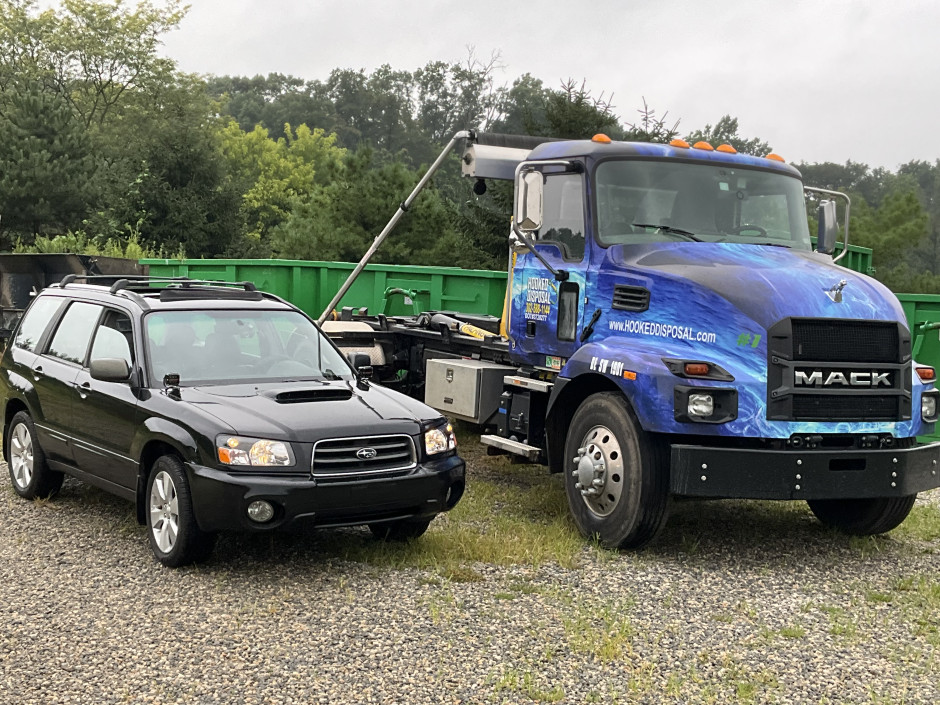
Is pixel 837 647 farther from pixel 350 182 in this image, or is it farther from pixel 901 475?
pixel 350 182

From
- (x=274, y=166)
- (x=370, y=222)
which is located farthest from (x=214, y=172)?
(x=274, y=166)

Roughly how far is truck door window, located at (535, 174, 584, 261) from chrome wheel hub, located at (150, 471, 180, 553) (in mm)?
3328

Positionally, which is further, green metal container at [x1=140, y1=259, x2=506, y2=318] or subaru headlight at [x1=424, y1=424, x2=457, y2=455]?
green metal container at [x1=140, y1=259, x2=506, y2=318]

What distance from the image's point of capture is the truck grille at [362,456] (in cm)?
667

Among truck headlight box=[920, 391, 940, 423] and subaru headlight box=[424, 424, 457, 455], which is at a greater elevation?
truck headlight box=[920, 391, 940, 423]

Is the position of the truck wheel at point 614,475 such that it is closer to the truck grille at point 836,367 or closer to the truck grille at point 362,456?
the truck grille at point 836,367

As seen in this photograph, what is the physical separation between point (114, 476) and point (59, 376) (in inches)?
49.0

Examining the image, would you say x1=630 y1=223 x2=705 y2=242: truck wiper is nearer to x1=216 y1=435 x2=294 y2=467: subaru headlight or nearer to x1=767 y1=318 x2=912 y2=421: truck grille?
x1=767 y1=318 x2=912 y2=421: truck grille

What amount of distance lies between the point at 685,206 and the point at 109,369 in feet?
13.6

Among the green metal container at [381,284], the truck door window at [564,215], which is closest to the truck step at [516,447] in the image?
the truck door window at [564,215]

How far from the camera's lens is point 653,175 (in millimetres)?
8297

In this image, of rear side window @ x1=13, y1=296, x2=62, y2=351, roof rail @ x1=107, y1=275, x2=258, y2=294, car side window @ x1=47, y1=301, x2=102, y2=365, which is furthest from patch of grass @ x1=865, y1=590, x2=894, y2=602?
rear side window @ x1=13, y1=296, x2=62, y2=351

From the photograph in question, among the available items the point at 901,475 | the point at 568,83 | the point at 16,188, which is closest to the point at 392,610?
the point at 901,475

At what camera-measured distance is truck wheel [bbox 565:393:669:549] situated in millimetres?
7207
